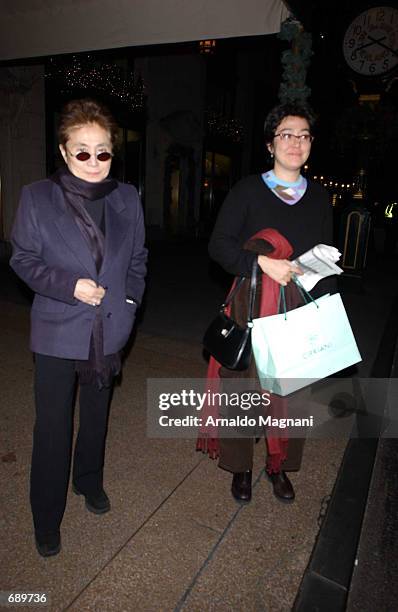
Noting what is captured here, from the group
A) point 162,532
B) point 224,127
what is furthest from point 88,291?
point 224,127

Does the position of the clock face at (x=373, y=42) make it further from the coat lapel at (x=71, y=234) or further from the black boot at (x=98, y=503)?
the black boot at (x=98, y=503)

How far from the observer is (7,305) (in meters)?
6.66

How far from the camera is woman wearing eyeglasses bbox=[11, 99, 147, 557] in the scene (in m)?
1.94

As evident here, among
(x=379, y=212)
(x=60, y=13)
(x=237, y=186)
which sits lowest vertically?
(x=379, y=212)

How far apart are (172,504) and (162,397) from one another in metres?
1.46

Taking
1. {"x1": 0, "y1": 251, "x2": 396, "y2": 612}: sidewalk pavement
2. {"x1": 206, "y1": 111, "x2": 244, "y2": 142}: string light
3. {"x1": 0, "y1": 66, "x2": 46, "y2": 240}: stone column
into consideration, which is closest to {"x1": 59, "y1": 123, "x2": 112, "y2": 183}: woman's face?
{"x1": 0, "y1": 251, "x2": 396, "y2": 612}: sidewalk pavement

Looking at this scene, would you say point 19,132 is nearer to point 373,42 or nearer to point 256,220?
point 373,42

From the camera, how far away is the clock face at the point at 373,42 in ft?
19.9

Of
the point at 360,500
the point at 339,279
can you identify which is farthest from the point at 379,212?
the point at 360,500

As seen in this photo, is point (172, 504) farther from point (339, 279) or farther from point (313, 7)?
point (339, 279)

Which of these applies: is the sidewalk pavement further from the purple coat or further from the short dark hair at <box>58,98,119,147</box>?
the short dark hair at <box>58,98,119,147</box>

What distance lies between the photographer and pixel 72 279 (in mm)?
1938

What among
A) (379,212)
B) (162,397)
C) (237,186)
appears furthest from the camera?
(379,212)

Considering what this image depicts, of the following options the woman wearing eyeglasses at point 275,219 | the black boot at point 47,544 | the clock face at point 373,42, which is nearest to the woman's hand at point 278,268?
the woman wearing eyeglasses at point 275,219
